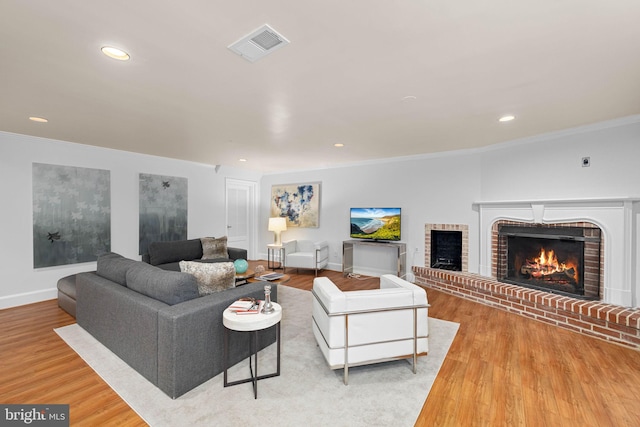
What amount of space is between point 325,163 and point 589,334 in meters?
4.77

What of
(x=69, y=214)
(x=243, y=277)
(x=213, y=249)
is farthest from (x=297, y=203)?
(x=69, y=214)

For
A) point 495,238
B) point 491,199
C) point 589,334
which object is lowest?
point 589,334

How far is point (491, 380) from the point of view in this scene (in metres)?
2.25

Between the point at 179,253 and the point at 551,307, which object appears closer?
the point at 551,307

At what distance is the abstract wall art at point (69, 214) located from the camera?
4.05m

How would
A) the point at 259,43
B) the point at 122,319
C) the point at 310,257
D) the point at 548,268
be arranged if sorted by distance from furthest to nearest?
1. the point at 310,257
2. the point at 548,268
3. the point at 122,319
4. the point at 259,43

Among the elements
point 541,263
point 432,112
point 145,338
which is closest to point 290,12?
point 432,112

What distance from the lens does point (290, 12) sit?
4.89 feet

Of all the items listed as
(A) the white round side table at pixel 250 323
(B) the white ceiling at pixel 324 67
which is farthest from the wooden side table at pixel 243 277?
(B) the white ceiling at pixel 324 67

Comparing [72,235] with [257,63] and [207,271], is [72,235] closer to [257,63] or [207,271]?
[207,271]

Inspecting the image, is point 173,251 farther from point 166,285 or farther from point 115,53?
point 115,53

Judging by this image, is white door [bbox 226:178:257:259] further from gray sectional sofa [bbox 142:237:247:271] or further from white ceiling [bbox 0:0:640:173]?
white ceiling [bbox 0:0:640:173]

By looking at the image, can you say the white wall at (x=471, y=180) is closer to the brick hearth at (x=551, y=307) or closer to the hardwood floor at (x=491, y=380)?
the brick hearth at (x=551, y=307)

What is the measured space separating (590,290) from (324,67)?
422cm
